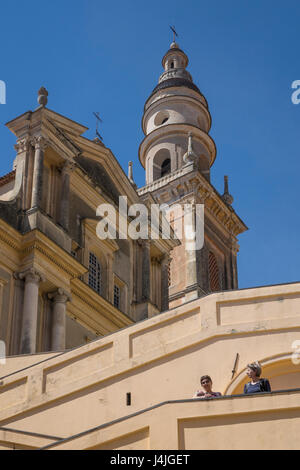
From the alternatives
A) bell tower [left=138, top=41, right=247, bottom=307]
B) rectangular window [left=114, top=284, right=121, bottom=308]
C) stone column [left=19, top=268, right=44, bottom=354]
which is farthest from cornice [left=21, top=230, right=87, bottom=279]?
bell tower [left=138, top=41, right=247, bottom=307]

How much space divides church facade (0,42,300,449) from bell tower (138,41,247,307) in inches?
9.2

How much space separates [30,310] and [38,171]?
4.83 metres

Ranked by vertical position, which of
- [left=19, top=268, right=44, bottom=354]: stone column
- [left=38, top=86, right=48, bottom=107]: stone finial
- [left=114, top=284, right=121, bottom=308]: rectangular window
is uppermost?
[left=38, top=86, right=48, bottom=107]: stone finial

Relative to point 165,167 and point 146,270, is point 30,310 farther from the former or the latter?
point 165,167

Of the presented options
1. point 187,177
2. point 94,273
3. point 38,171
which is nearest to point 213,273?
point 187,177

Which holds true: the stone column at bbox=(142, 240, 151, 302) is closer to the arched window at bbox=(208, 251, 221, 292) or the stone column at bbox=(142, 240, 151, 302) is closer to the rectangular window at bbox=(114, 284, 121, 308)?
the rectangular window at bbox=(114, 284, 121, 308)

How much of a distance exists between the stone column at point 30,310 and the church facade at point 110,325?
0.03m

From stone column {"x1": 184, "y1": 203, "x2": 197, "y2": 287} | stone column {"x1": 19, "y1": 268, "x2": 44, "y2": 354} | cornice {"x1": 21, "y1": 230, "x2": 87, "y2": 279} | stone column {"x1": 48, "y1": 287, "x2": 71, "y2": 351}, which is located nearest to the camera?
stone column {"x1": 19, "y1": 268, "x2": 44, "y2": 354}

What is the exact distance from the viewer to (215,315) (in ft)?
59.0

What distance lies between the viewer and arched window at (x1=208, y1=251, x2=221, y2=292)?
50.7 metres

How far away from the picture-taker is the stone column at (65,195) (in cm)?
2886

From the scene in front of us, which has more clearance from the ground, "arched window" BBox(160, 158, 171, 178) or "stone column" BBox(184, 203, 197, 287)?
"arched window" BBox(160, 158, 171, 178)

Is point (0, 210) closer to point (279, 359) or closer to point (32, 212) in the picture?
point (32, 212)

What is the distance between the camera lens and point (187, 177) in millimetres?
51031
